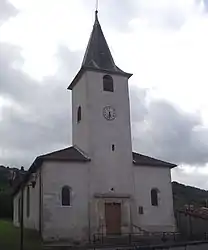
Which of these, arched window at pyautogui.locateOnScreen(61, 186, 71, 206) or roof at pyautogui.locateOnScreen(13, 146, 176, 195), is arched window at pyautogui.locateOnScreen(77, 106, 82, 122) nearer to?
roof at pyautogui.locateOnScreen(13, 146, 176, 195)

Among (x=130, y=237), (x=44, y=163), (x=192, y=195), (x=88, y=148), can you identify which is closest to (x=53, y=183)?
(x=44, y=163)

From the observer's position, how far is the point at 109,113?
31.4 meters

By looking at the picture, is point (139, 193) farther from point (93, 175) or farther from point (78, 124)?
point (78, 124)

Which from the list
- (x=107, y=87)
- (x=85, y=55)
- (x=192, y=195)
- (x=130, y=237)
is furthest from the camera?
(x=192, y=195)

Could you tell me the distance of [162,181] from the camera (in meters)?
31.2

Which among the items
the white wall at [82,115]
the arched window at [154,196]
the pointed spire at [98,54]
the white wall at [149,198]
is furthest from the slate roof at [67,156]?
the pointed spire at [98,54]

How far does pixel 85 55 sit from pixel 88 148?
8.85 m

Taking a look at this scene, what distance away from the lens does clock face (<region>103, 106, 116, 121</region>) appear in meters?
31.2

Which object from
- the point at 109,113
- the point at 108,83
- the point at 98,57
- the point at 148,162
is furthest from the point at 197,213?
the point at 98,57

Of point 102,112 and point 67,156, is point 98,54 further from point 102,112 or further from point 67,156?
point 67,156

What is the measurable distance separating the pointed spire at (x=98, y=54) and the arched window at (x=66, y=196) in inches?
382

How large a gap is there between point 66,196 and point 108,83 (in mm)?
9567

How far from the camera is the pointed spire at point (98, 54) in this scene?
108 feet

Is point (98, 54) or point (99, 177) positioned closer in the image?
point (99, 177)
